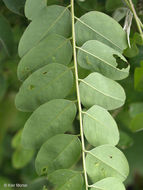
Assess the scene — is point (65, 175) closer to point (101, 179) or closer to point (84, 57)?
point (101, 179)

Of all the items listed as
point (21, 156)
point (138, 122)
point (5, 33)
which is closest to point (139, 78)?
point (138, 122)

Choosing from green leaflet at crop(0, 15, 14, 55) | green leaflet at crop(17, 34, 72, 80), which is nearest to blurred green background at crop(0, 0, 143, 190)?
green leaflet at crop(0, 15, 14, 55)

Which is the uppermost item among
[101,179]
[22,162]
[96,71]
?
[96,71]

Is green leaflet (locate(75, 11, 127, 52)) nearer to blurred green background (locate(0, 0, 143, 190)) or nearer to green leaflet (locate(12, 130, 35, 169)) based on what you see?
blurred green background (locate(0, 0, 143, 190))

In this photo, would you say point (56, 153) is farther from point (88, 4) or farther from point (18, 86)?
point (18, 86)

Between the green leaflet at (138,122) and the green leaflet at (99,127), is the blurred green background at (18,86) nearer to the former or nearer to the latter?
the green leaflet at (138,122)

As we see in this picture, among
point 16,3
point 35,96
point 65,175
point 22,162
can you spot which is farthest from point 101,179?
point 22,162
